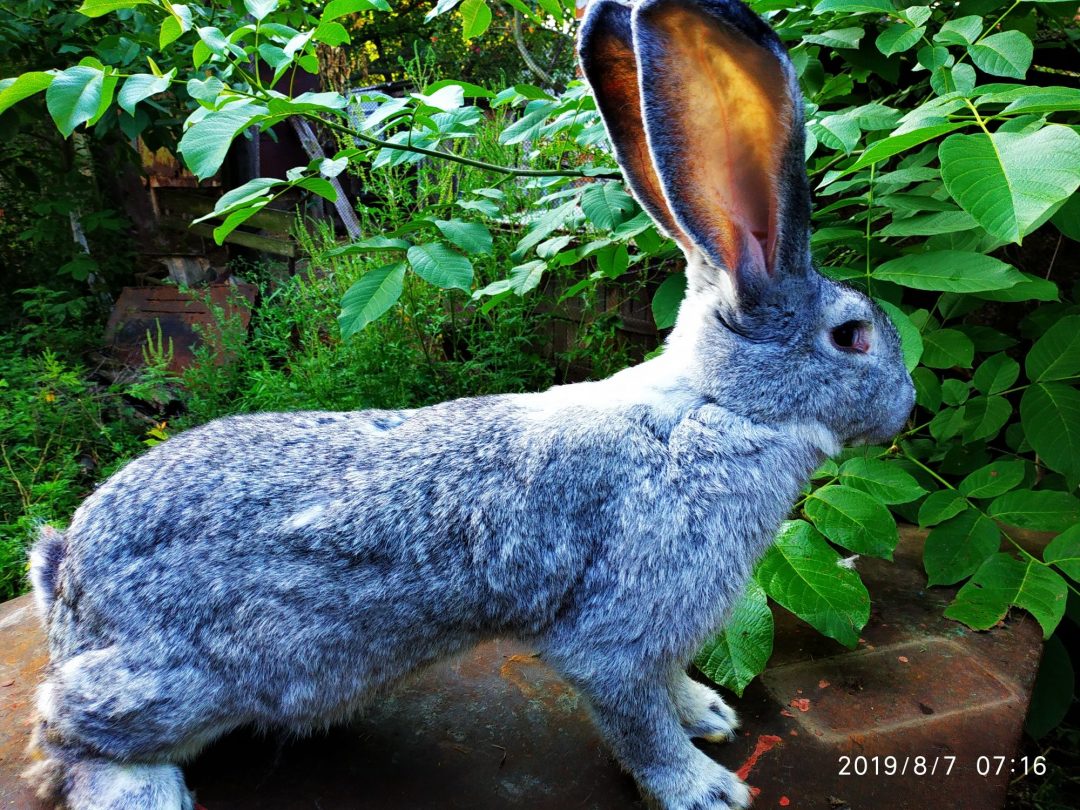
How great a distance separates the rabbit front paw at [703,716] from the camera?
2.04m

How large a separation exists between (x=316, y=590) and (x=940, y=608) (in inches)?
82.1

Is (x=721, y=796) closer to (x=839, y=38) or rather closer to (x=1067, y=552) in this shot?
(x=1067, y=552)

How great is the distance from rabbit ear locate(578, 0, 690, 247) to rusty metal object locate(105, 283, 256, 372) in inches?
190

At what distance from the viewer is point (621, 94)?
173 cm

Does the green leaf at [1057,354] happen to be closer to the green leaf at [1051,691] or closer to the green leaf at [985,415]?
the green leaf at [985,415]

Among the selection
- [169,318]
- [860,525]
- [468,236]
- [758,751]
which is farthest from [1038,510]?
[169,318]

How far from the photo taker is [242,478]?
1.77 metres

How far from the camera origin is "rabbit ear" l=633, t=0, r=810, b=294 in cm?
150

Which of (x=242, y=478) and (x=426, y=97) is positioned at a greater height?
(x=426, y=97)

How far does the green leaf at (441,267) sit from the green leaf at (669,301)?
728 mm

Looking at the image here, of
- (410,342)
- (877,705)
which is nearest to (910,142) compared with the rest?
(877,705)

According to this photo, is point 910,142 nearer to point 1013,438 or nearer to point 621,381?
point 621,381

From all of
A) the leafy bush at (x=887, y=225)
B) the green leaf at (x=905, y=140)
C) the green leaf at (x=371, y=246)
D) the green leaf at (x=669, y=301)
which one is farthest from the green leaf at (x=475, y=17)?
the green leaf at (x=905, y=140)

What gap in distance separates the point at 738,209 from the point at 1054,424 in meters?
1.44
